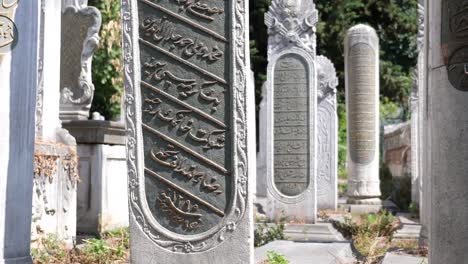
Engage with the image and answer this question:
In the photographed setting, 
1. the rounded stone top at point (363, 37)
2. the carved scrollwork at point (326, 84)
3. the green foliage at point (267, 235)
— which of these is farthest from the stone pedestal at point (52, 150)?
the carved scrollwork at point (326, 84)

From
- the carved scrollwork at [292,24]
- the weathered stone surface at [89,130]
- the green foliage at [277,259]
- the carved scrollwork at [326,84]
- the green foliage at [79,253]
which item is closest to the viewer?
the green foliage at [277,259]

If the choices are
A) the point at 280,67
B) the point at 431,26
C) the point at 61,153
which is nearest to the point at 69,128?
the point at 61,153

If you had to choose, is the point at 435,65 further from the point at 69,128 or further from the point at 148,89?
the point at 69,128

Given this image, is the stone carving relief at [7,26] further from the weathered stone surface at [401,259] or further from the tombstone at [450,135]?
the weathered stone surface at [401,259]

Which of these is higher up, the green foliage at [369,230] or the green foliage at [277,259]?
the green foliage at [277,259]

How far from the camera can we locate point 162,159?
4.83m

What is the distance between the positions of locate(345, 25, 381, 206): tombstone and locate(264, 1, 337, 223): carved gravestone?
287cm

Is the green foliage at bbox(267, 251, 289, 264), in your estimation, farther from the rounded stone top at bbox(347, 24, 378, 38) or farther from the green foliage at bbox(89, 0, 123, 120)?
the green foliage at bbox(89, 0, 123, 120)

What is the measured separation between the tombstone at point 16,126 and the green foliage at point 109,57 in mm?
11193

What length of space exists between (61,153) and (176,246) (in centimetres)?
296

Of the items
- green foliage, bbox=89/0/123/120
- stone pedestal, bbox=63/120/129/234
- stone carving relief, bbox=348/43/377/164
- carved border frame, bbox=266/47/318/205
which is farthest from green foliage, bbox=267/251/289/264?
green foliage, bbox=89/0/123/120

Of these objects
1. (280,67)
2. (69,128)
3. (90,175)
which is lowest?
(90,175)

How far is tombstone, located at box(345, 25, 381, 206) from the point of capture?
→ 12977mm

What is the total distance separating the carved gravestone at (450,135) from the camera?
3.94 meters
